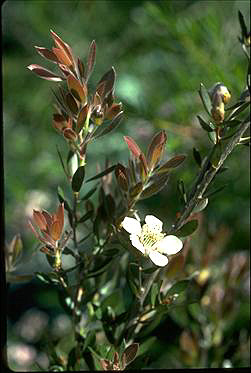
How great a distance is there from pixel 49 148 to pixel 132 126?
0.28 m

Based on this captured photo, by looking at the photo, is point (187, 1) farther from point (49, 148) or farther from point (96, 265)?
point (96, 265)

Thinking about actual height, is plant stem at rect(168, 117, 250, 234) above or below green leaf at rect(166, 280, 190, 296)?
above

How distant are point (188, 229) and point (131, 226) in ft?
0.11

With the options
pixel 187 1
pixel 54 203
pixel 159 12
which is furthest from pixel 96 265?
pixel 187 1

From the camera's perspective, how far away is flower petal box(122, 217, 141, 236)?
39cm

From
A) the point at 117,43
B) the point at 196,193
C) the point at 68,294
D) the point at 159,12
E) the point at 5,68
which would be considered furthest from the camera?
the point at 5,68

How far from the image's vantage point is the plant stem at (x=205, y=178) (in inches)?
15.2

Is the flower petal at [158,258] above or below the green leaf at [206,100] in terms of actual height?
below

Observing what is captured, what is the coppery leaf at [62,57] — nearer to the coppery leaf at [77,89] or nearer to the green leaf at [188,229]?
the coppery leaf at [77,89]

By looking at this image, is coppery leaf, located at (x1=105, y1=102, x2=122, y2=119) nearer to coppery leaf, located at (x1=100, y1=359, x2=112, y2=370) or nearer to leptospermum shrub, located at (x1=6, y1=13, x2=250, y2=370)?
leptospermum shrub, located at (x1=6, y1=13, x2=250, y2=370)

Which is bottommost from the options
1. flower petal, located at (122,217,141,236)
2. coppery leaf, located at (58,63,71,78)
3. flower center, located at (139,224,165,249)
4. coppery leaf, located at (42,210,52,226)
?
flower center, located at (139,224,165,249)

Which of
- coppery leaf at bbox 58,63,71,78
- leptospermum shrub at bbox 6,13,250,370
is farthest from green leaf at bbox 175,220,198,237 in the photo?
coppery leaf at bbox 58,63,71,78

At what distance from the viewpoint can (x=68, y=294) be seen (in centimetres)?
50

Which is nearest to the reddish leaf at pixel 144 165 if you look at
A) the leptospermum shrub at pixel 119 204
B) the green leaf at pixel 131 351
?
the leptospermum shrub at pixel 119 204
